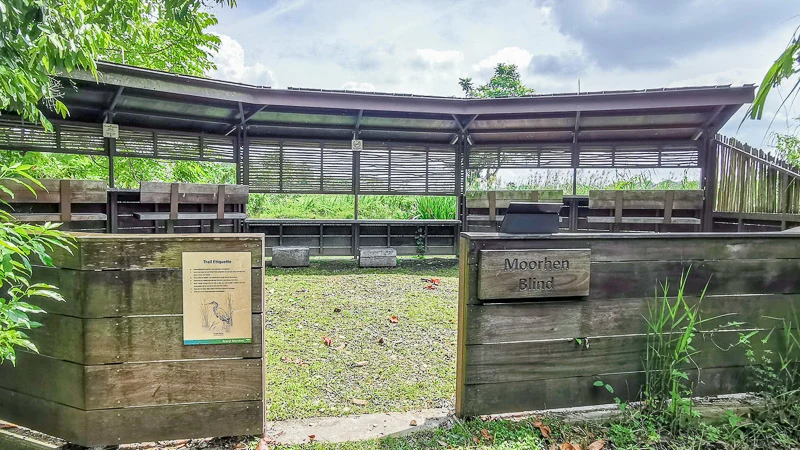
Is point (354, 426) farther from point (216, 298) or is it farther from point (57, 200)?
point (57, 200)

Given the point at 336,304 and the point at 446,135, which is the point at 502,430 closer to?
the point at 336,304

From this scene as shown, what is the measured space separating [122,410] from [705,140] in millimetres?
9336

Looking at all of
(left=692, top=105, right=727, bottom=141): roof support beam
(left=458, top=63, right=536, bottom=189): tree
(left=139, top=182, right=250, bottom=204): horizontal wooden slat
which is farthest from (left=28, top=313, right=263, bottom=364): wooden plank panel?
(left=458, top=63, right=536, bottom=189): tree

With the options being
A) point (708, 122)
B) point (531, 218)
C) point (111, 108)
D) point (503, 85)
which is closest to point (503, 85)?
point (503, 85)

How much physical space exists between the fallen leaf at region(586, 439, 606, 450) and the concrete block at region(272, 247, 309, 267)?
6.31 metres

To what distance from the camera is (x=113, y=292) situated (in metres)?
1.93

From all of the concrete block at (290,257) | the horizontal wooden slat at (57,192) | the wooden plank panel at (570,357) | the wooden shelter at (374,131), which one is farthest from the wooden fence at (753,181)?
the horizontal wooden slat at (57,192)

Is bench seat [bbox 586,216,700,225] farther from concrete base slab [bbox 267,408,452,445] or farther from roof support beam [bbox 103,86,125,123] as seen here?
roof support beam [bbox 103,86,125,123]

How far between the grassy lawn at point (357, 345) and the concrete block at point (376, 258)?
3.28 ft

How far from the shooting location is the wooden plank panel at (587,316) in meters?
2.23

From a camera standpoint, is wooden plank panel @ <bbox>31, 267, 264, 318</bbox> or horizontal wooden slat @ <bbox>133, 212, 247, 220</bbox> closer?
wooden plank panel @ <bbox>31, 267, 264, 318</bbox>

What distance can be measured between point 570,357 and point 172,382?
205 centimetres

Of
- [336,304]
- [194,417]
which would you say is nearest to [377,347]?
[336,304]

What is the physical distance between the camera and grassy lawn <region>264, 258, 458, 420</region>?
2684 mm
